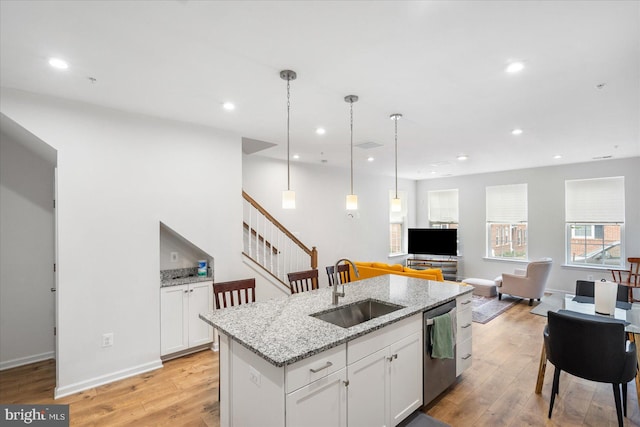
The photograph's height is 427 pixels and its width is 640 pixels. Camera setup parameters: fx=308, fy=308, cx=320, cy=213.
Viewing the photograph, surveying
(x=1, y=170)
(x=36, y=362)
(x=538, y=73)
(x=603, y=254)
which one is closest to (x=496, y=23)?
(x=538, y=73)

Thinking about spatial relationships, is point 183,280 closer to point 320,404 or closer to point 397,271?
point 320,404

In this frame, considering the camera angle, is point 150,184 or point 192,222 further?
point 192,222

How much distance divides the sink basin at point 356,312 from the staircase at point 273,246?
219 cm

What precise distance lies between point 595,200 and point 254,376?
7742mm

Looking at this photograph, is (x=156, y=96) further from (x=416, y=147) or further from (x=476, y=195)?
(x=476, y=195)

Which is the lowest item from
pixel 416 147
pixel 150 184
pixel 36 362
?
pixel 36 362

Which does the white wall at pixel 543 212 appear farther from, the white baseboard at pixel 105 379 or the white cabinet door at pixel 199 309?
the white baseboard at pixel 105 379

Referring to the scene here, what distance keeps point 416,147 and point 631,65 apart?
279 centimetres

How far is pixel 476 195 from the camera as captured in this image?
8070mm

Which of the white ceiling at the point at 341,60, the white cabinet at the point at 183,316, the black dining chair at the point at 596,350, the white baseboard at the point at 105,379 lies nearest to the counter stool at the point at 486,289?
the white ceiling at the point at 341,60

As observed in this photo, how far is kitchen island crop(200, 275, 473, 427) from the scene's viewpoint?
5.57 feet

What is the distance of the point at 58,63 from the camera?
7.61 ft

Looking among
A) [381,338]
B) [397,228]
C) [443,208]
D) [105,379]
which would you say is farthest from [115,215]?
[443,208]

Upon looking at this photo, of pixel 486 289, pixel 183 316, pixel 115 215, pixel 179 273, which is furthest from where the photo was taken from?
pixel 486 289
